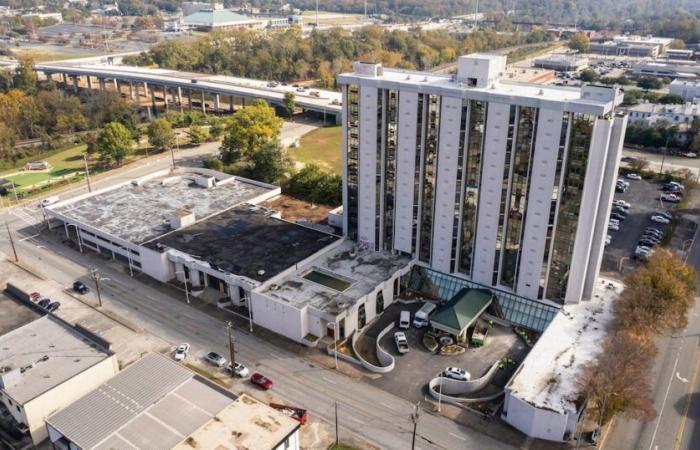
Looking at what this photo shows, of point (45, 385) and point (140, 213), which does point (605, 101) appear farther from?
point (140, 213)

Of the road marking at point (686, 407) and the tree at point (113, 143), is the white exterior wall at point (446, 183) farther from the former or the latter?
the tree at point (113, 143)

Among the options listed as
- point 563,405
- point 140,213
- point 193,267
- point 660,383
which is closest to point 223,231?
point 193,267

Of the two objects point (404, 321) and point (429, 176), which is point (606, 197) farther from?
point (404, 321)

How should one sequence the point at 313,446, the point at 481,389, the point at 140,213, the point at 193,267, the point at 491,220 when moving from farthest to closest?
the point at 140,213 → the point at 193,267 → the point at 491,220 → the point at 481,389 → the point at 313,446

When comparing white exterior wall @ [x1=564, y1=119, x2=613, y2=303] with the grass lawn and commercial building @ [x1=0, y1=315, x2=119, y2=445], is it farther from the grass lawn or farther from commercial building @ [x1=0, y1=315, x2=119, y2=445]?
the grass lawn

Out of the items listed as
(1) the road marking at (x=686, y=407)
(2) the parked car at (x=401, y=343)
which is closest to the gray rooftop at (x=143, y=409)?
(2) the parked car at (x=401, y=343)

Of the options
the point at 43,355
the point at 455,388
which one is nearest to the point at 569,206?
the point at 455,388
